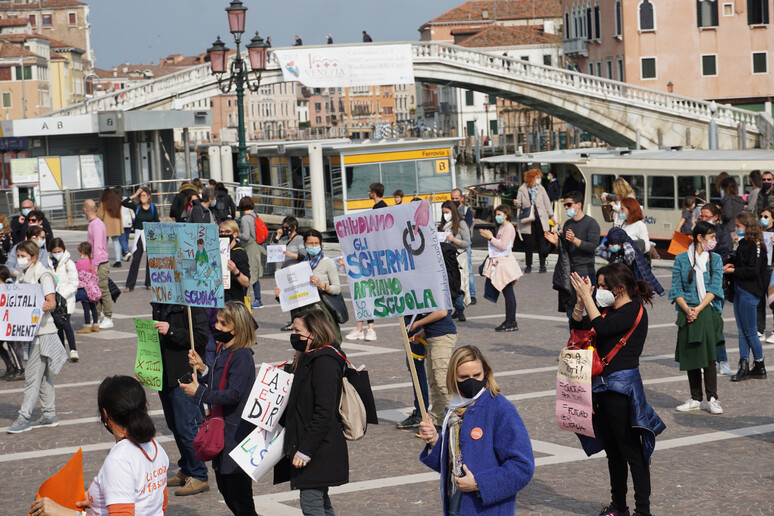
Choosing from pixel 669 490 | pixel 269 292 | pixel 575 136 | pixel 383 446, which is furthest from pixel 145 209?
pixel 575 136

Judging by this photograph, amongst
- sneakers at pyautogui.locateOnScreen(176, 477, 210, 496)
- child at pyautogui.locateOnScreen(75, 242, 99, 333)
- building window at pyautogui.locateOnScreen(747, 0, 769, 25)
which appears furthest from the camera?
building window at pyautogui.locateOnScreen(747, 0, 769, 25)

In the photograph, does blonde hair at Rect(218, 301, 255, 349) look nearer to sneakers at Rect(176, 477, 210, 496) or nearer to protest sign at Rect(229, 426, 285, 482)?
protest sign at Rect(229, 426, 285, 482)

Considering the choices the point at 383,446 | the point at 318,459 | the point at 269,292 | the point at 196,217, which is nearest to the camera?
the point at 318,459

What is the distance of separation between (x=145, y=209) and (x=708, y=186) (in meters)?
12.3

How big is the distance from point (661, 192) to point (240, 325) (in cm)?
2291

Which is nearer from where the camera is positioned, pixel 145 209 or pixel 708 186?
pixel 145 209

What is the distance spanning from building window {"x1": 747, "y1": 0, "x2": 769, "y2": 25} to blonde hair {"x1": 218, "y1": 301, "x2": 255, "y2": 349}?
65341 millimetres

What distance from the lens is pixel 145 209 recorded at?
2336 centimetres

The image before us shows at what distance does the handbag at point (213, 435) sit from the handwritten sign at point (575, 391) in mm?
1944

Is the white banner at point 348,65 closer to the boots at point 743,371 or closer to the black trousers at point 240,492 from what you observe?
the boots at point 743,371

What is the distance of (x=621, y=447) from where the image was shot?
7.37 meters

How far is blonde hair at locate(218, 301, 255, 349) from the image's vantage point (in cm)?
711

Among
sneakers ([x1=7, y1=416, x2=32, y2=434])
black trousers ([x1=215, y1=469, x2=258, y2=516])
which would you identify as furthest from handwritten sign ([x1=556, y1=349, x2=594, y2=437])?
sneakers ([x1=7, y1=416, x2=32, y2=434])

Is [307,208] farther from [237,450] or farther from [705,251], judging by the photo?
[237,450]
